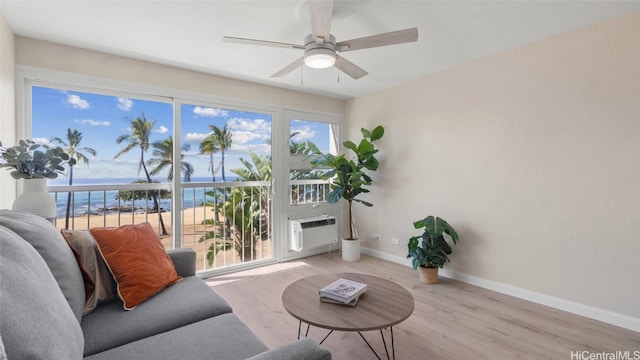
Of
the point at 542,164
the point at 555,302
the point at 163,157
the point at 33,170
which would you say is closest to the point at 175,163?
the point at 163,157

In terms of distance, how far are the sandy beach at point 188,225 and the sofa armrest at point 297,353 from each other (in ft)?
8.59

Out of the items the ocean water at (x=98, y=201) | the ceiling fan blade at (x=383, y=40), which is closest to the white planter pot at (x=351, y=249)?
the ocean water at (x=98, y=201)

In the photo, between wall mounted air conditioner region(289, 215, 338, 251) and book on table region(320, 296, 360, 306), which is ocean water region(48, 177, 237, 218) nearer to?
wall mounted air conditioner region(289, 215, 338, 251)

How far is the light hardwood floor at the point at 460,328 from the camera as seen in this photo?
1.96 m

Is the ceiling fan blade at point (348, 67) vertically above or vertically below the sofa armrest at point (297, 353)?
above

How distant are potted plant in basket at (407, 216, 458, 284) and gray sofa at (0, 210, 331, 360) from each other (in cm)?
225

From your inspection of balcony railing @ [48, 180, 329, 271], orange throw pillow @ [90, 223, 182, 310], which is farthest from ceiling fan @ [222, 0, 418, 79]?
balcony railing @ [48, 180, 329, 271]

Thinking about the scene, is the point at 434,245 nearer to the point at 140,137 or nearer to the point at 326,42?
the point at 326,42

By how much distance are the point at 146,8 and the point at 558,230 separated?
3812 mm

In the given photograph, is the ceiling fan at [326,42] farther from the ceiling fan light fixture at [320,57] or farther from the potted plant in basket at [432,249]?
the potted plant in basket at [432,249]

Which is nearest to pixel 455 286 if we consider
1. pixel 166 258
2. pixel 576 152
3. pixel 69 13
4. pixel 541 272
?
pixel 541 272

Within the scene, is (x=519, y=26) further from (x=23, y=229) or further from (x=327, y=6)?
(x=23, y=229)

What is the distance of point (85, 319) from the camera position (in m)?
1.43

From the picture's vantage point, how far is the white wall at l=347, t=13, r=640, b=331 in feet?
7.36
